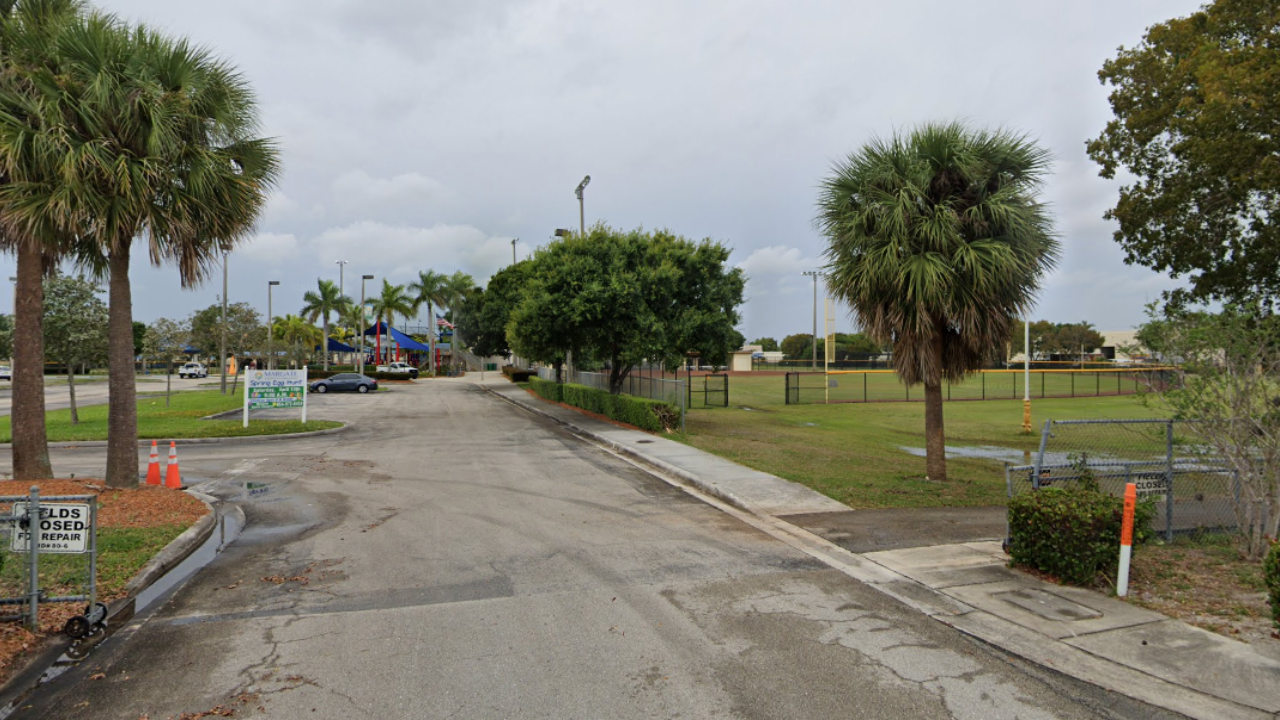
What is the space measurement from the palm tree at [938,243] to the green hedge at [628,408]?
8.44m

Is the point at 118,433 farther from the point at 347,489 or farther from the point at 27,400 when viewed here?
the point at 347,489

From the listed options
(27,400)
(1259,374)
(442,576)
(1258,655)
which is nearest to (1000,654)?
(1258,655)

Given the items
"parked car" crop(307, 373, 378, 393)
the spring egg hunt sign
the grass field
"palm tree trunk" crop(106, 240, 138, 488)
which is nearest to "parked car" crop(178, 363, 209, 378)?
"parked car" crop(307, 373, 378, 393)

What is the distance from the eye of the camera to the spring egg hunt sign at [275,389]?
21.5 metres

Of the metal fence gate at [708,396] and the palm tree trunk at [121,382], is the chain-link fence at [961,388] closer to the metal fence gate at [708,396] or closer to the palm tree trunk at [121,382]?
the metal fence gate at [708,396]

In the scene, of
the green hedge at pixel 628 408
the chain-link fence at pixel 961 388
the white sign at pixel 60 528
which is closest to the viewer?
the white sign at pixel 60 528

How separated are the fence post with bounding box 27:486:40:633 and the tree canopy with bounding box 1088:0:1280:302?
56.4ft

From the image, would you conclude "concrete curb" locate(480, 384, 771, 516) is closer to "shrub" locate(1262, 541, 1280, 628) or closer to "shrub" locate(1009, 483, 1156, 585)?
"shrub" locate(1009, 483, 1156, 585)

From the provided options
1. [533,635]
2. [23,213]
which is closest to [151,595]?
[533,635]

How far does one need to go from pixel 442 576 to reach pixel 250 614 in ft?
5.43

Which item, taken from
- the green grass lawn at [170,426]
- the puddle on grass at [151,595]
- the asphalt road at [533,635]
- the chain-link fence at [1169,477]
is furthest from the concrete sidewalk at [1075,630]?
the green grass lawn at [170,426]

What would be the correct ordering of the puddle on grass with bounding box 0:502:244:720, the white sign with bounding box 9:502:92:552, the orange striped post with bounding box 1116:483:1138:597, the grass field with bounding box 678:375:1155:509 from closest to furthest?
the puddle on grass with bounding box 0:502:244:720, the white sign with bounding box 9:502:92:552, the orange striped post with bounding box 1116:483:1138:597, the grass field with bounding box 678:375:1155:509

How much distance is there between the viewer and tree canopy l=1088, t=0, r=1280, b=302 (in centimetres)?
1258

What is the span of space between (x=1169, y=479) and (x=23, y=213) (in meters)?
14.3
